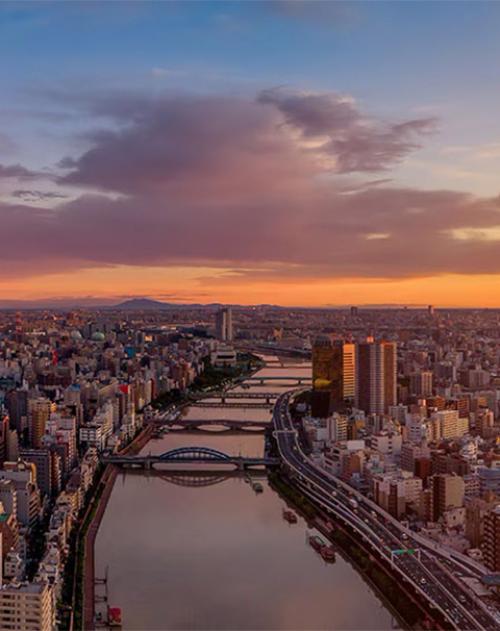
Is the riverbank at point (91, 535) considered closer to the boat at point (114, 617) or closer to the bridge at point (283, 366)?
the boat at point (114, 617)

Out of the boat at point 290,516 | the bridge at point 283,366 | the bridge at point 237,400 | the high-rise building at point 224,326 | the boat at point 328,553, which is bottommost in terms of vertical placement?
the boat at point 328,553

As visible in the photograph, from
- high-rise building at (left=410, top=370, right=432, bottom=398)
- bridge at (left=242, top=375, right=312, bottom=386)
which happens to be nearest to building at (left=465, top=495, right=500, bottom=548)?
high-rise building at (left=410, top=370, right=432, bottom=398)

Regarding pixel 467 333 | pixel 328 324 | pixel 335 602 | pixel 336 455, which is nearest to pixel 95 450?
pixel 336 455

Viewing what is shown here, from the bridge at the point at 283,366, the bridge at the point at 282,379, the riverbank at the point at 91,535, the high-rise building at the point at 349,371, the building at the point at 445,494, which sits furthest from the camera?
the bridge at the point at 283,366

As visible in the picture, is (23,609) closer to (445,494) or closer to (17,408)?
(445,494)

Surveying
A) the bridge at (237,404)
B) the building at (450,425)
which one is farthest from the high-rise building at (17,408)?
the building at (450,425)

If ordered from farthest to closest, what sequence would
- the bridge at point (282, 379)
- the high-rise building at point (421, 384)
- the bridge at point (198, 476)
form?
the bridge at point (282, 379) < the high-rise building at point (421, 384) < the bridge at point (198, 476)

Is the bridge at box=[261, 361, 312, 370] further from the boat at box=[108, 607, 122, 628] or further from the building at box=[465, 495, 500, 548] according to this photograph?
the boat at box=[108, 607, 122, 628]

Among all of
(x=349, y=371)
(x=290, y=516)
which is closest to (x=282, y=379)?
(x=349, y=371)
